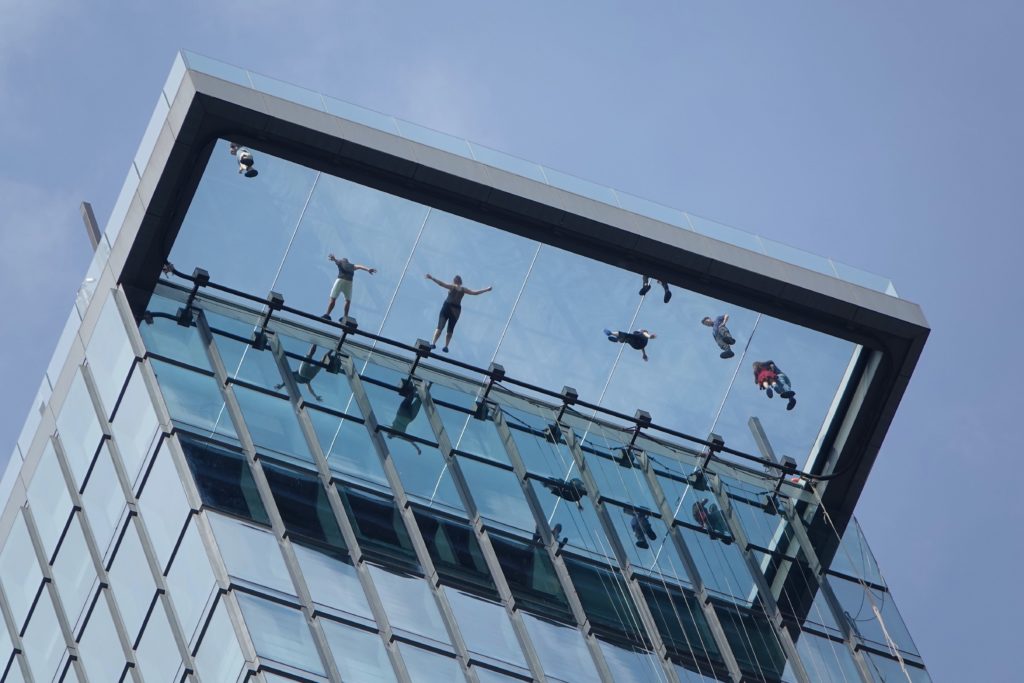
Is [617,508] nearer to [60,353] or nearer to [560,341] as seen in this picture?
[560,341]

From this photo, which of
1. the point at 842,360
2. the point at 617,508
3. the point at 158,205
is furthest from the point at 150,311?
the point at 842,360

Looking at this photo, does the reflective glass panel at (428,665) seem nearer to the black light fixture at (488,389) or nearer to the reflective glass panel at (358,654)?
the reflective glass panel at (358,654)

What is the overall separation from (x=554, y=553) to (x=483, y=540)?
146 cm

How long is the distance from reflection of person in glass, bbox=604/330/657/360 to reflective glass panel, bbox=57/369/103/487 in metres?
10.1

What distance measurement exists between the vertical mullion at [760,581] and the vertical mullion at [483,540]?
562 centimetres

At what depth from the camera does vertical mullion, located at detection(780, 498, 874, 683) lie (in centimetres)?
4106

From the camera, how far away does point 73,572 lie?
40.4 metres

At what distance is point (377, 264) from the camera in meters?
42.8

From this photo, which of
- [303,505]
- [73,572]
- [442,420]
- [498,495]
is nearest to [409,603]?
[303,505]

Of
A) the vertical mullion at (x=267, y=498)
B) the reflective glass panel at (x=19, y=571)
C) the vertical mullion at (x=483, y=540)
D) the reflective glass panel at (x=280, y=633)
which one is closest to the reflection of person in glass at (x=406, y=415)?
the vertical mullion at (x=483, y=540)

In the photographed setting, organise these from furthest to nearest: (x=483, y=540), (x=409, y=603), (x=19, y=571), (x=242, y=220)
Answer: (x=19, y=571)
(x=242, y=220)
(x=483, y=540)
(x=409, y=603)

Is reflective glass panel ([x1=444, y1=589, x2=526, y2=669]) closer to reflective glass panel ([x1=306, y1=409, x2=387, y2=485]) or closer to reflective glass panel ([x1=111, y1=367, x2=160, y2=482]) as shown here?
reflective glass panel ([x1=306, y1=409, x2=387, y2=485])

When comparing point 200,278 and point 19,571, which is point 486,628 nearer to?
point 200,278

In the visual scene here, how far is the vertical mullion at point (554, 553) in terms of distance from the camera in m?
37.6
